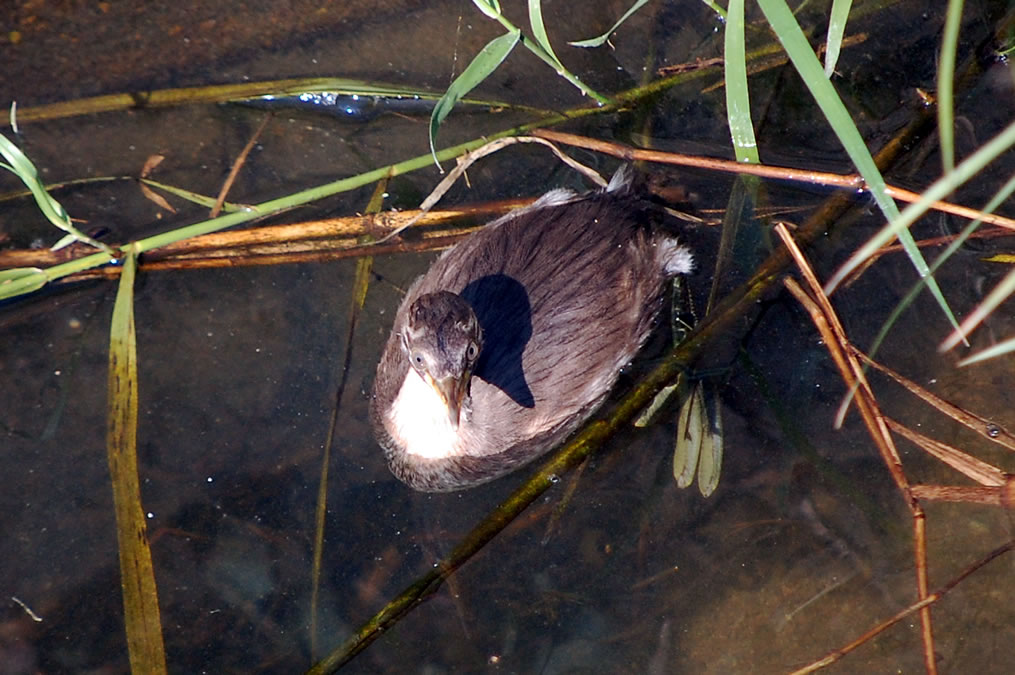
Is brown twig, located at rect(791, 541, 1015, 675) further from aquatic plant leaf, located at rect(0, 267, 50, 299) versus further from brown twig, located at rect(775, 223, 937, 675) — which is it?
aquatic plant leaf, located at rect(0, 267, 50, 299)

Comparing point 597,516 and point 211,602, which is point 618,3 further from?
point 211,602

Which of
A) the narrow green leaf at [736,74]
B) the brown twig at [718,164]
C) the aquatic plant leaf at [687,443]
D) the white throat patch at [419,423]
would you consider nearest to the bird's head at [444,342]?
the white throat patch at [419,423]

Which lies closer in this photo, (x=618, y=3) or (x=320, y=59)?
(x=320, y=59)

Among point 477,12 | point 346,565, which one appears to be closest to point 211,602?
point 346,565

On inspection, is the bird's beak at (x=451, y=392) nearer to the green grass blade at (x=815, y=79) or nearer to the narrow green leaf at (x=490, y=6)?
the narrow green leaf at (x=490, y=6)

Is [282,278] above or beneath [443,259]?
above
